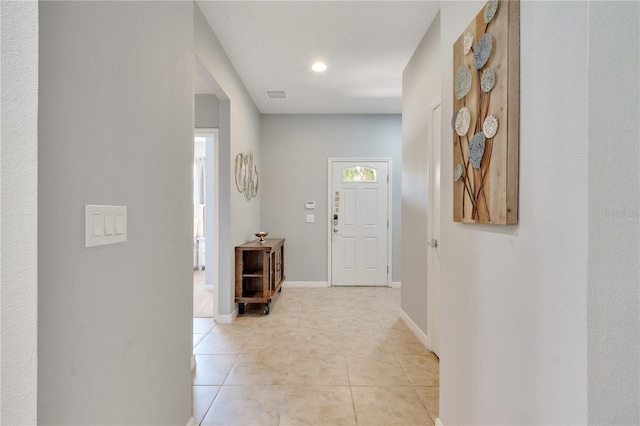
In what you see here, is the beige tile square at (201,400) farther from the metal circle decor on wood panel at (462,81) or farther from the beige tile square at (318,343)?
the metal circle decor on wood panel at (462,81)

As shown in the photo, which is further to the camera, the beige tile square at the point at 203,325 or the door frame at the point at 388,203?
the door frame at the point at 388,203

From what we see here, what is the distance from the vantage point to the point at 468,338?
1410 mm

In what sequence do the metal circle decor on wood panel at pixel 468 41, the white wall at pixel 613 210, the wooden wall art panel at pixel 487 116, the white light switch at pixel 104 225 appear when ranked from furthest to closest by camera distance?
the metal circle decor on wood panel at pixel 468 41
the wooden wall art panel at pixel 487 116
the white light switch at pixel 104 225
the white wall at pixel 613 210

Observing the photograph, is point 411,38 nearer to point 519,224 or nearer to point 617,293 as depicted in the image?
point 519,224

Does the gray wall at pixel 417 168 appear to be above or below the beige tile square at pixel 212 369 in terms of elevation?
above

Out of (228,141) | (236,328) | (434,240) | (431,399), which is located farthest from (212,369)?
(228,141)

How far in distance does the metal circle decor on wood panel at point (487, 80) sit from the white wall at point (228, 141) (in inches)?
82.9

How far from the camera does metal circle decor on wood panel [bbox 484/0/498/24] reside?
3.83 ft

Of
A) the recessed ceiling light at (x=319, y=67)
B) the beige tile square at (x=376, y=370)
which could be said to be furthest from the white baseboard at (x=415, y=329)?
the recessed ceiling light at (x=319, y=67)

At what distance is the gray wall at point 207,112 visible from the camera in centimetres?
360

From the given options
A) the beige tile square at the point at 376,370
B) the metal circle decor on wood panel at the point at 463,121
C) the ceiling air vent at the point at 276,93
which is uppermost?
the ceiling air vent at the point at 276,93

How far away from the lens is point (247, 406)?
2.02 m

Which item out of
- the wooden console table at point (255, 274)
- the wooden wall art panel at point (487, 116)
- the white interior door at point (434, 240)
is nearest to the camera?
the wooden wall art panel at point (487, 116)
